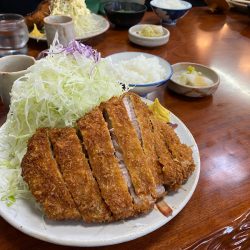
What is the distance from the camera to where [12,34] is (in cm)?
213

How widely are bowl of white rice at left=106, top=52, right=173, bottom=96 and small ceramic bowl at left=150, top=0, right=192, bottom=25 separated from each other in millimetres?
1104

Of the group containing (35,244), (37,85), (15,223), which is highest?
(37,85)

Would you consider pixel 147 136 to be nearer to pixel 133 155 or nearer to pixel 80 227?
pixel 133 155

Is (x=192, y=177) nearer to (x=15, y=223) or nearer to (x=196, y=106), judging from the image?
(x=15, y=223)

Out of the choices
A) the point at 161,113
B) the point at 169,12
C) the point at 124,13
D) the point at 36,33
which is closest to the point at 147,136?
the point at 161,113

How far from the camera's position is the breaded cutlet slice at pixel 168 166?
3.51ft

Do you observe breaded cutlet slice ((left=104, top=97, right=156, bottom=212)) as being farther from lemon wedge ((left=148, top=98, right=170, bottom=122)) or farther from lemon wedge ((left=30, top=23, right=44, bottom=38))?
lemon wedge ((left=30, top=23, right=44, bottom=38))

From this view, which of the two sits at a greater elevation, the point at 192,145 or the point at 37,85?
the point at 37,85

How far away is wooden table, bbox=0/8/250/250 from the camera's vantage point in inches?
41.8

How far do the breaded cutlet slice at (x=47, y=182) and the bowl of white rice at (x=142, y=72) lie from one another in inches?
29.7

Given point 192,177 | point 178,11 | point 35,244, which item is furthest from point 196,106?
point 178,11

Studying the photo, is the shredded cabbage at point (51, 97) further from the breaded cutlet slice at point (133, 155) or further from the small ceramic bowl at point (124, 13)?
the small ceramic bowl at point (124, 13)

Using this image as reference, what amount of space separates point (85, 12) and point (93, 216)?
90.8 inches

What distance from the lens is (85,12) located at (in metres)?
2.78
